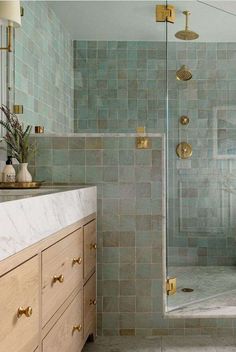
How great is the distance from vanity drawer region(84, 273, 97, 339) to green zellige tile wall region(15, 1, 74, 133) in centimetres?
107

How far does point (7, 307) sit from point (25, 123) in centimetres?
172

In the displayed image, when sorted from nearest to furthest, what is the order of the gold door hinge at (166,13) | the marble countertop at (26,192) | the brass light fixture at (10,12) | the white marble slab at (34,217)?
the white marble slab at (34,217) < the marble countertop at (26,192) < the brass light fixture at (10,12) < the gold door hinge at (166,13)

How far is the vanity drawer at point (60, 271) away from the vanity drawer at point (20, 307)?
0.30ft

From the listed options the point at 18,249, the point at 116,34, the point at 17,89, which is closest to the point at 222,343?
the point at 18,249

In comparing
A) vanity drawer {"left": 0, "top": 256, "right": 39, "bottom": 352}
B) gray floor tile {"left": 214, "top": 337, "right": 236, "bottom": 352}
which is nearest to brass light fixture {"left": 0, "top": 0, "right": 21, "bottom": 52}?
vanity drawer {"left": 0, "top": 256, "right": 39, "bottom": 352}

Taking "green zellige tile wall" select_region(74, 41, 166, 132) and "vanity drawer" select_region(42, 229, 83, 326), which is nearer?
"vanity drawer" select_region(42, 229, 83, 326)

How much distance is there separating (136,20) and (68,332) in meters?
2.50

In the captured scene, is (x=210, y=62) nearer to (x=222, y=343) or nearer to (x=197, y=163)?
(x=197, y=163)

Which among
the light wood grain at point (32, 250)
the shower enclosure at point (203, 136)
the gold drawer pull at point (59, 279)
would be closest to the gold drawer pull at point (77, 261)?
the light wood grain at point (32, 250)

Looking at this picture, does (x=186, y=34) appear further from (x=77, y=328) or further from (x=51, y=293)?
(x=51, y=293)

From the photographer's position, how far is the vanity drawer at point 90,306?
6.46 ft

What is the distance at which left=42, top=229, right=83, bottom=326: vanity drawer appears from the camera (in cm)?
126

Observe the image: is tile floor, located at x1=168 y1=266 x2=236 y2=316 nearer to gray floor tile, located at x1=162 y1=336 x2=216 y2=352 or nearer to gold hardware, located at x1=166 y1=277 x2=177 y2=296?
gold hardware, located at x1=166 y1=277 x2=177 y2=296

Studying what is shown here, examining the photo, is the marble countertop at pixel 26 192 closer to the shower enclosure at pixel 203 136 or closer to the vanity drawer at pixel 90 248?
the vanity drawer at pixel 90 248
